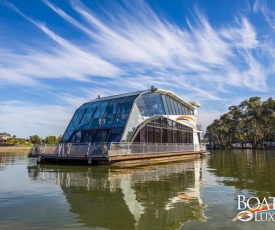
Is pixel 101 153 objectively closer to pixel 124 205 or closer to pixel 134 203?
pixel 134 203

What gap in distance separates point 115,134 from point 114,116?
7.61 ft

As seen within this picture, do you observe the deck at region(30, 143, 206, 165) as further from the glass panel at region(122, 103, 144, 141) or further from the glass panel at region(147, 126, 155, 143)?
the glass panel at region(147, 126, 155, 143)

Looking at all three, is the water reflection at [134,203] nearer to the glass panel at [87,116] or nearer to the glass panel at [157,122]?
the glass panel at [87,116]

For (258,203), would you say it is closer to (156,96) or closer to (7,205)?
(7,205)

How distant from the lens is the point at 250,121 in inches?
2908

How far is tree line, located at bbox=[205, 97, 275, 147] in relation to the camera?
6769cm

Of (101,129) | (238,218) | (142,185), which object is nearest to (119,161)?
(101,129)

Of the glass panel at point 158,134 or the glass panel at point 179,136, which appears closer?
the glass panel at point 158,134

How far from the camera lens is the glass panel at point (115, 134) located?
2343cm

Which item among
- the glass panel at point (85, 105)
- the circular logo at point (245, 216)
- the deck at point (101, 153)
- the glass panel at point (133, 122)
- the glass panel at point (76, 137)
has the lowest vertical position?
the circular logo at point (245, 216)

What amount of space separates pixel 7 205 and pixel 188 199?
220 inches

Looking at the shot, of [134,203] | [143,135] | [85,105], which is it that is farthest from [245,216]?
[85,105]

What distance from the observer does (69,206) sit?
7.95 meters

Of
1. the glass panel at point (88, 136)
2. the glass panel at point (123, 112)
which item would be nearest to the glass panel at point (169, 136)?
the glass panel at point (123, 112)
